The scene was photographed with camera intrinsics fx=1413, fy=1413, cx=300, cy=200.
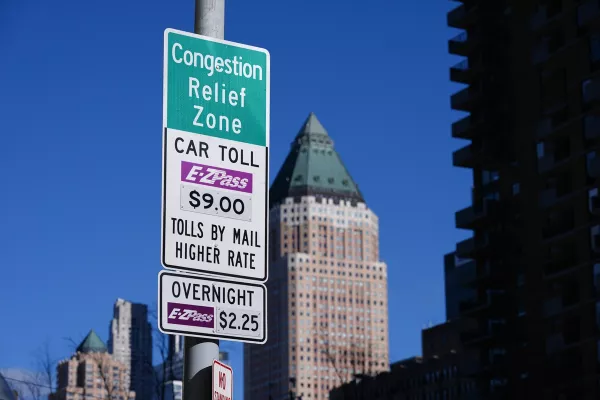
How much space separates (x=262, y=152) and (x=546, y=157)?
259 feet

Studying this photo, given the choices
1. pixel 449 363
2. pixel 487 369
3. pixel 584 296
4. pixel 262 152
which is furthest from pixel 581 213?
pixel 449 363

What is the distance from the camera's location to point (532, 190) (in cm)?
9031

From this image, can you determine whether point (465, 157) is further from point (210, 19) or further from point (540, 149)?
point (210, 19)

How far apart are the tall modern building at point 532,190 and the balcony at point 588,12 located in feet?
0.30

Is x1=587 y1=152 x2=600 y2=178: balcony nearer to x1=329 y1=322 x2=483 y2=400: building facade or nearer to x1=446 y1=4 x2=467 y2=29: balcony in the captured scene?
x1=446 y1=4 x2=467 y2=29: balcony

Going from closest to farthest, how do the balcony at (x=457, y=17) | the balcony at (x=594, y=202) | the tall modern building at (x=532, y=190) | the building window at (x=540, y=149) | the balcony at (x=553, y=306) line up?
the balcony at (x=594, y=202) < the tall modern building at (x=532, y=190) < the balcony at (x=553, y=306) < the building window at (x=540, y=149) < the balcony at (x=457, y=17)

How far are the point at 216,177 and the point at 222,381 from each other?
148 centimetres

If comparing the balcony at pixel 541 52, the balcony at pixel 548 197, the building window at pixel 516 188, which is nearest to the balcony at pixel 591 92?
the balcony at pixel 541 52

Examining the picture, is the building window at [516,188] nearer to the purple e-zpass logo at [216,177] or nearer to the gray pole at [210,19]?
the gray pole at [210,19]

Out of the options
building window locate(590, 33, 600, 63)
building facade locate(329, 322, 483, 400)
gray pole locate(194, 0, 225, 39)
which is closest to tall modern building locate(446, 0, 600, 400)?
building window locate(590, 33, 600, 63)

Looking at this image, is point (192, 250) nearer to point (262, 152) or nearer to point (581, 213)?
point (262, 152)

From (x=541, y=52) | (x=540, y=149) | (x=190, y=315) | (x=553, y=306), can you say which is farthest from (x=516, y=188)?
(x=190, y=315)

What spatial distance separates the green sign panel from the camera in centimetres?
1037

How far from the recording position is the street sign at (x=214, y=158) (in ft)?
33.2
